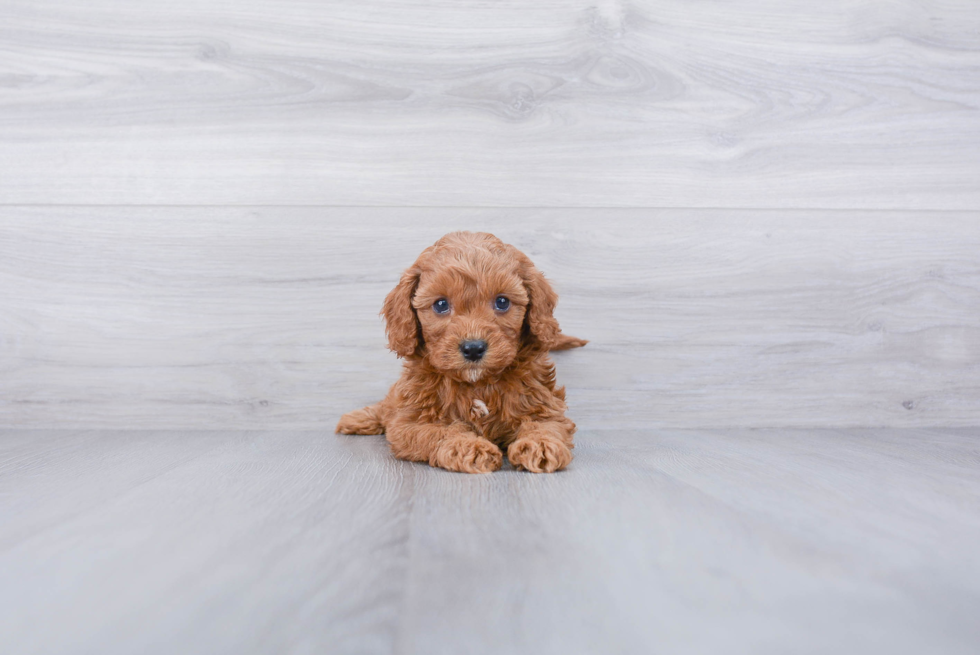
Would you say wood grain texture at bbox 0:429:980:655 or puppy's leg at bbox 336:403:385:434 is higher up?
wood grain texture at bbox 0:429:980:655

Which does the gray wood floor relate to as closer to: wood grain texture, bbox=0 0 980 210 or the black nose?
wood grain texture, bbox=0 0 980 210

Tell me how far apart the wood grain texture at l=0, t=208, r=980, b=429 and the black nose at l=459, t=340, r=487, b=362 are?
690mm

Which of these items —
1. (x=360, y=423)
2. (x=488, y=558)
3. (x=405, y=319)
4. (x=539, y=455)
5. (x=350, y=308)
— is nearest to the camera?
(x=488, y=558)

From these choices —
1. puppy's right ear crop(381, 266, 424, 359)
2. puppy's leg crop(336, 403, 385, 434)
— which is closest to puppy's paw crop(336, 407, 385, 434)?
puppy's leg crop(336, 403, 385, 434)

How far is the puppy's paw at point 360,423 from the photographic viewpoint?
1.83 metres

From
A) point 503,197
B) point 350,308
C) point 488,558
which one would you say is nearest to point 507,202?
point 503,197

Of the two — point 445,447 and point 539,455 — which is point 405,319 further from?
point 539,455

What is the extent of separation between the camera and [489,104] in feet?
6.49

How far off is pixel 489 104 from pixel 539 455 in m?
1.23

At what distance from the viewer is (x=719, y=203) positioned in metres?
2.00

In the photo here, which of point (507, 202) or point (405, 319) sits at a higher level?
point (507, 202)

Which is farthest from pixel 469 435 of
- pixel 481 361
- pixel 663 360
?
pixel 663 360

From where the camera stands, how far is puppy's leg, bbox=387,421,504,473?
1317mm

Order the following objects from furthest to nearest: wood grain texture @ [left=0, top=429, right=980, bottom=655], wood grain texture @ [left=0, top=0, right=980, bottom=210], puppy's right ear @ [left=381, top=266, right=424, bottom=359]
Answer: wood grain texture @ [left=0, top=0, right=980, bottom=210], puppy's right ear @ [left=381, top=266, right=424, bottom=359], wood grain texture @ [left=0, top=429, right=980, bottom=655]
